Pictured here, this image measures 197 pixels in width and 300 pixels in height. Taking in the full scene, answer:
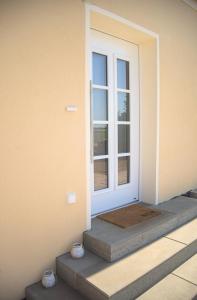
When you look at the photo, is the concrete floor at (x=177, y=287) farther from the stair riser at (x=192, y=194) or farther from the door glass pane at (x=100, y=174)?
the stair riser at (x=192, y=194)

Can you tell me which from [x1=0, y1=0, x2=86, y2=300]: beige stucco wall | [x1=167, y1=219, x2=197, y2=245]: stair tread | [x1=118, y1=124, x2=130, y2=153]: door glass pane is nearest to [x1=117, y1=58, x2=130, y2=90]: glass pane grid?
[x1=118, y1=124, x2=130, y2=153]: door glass pane

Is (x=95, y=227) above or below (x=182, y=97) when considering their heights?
below

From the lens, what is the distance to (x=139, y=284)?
2.02 m

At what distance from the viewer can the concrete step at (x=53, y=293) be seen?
78.6 inches

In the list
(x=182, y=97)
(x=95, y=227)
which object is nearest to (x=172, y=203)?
(x=95, y=227)

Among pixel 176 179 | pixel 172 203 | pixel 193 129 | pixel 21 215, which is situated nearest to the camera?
pixel 21 215

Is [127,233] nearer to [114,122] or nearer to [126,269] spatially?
[126,269]

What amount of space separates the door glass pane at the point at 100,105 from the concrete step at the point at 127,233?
1.15 m

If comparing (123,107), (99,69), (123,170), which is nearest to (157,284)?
(123,170)

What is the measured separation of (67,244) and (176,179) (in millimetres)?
2018

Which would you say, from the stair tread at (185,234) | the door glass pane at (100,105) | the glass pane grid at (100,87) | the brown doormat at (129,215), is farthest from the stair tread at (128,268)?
the glass pane grid at (100,87)

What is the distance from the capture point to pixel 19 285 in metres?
2.10

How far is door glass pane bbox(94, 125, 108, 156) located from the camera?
2945 millimetres

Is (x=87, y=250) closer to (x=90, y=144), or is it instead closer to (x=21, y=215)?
(x=21, y=215)
